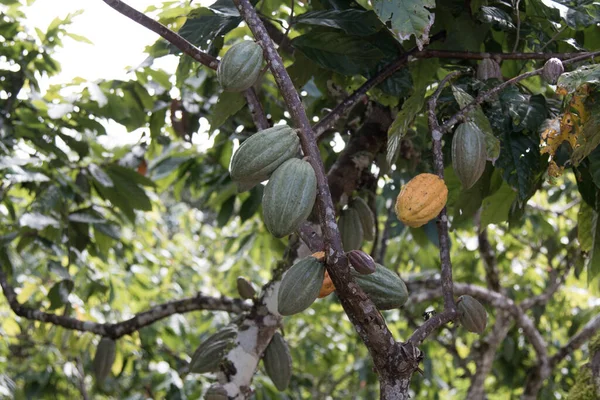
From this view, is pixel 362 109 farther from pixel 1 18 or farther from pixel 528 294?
pixel 528 294

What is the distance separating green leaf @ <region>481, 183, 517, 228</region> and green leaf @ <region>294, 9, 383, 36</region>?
55cm

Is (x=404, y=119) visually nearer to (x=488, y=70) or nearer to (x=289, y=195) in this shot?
(x=488, y=70)

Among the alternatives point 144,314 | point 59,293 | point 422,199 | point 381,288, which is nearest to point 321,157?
point 422,199

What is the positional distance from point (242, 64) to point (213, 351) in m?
0.87

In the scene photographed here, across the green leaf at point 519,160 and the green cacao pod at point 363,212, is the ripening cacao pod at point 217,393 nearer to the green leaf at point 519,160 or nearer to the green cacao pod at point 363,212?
the green cacao pod at point 363,212

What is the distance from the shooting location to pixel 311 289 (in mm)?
1042

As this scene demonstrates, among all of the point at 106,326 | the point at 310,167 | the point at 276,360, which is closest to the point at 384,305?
the point at 310,167

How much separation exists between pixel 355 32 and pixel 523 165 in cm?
48

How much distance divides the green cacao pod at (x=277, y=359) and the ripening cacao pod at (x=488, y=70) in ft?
2.67

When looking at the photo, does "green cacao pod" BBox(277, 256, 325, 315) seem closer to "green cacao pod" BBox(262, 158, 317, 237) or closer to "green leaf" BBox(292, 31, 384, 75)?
"green cacao pod" BBox(262, 158, 317, 237)

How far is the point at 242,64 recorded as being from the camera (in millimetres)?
1211

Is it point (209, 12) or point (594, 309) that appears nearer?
point (209, 12)

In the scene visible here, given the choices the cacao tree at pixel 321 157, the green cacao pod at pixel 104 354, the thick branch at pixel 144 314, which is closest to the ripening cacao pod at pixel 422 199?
the cacao tree at pixel 321 157

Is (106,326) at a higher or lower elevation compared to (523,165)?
lower
